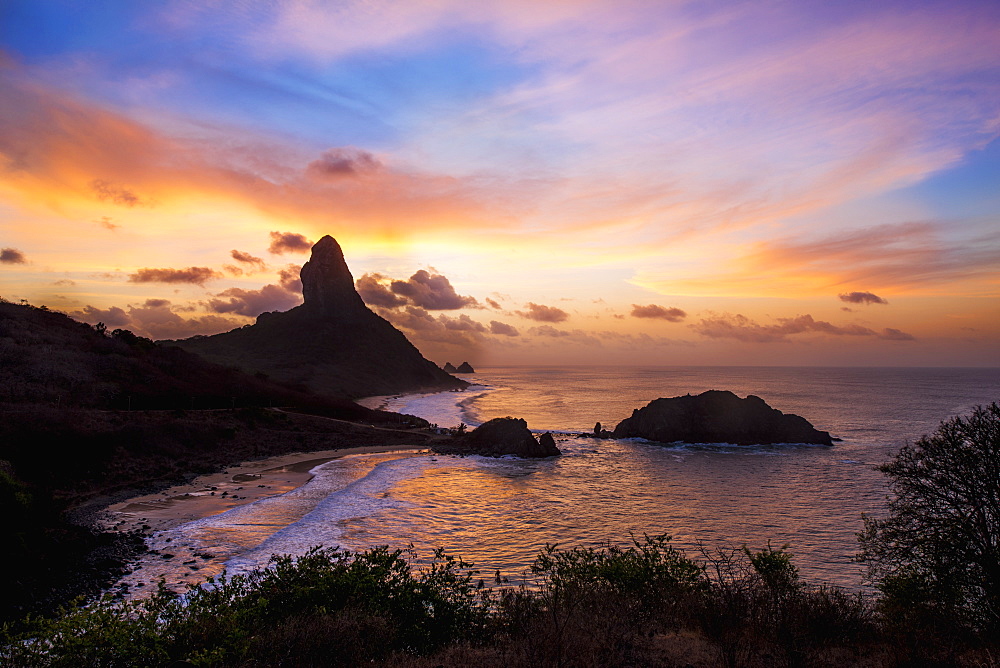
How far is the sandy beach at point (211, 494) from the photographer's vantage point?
2489cm

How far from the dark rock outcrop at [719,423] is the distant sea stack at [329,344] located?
8456 centimetres

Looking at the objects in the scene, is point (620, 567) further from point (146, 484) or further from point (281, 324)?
point (281, 324)

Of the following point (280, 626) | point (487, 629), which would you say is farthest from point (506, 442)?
point (280, 626)

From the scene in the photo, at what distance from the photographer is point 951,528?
1291 cm

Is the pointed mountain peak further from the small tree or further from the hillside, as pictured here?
the small tree

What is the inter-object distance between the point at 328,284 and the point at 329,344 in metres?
32.0

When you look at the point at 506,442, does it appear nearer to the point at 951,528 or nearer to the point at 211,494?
the point at 211,494

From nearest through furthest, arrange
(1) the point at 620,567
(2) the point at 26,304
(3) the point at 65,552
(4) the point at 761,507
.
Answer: (1) the point at 620,567, (3) the point at 65,552, (4) the point at 761,507, (2) the point at 26,304

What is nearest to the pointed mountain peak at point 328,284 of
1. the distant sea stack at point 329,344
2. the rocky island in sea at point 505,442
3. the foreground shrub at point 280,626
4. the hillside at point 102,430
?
the distant sea stack at point 329,344

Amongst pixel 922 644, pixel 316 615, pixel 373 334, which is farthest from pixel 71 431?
pixel 373 334

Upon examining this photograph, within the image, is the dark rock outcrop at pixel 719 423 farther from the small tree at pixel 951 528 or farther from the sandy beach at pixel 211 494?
the small tree at pixel 951 528

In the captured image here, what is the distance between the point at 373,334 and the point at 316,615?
17524 cm

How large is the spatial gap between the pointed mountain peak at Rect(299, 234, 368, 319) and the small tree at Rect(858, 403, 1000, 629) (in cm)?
17765

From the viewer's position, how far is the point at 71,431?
108 feet
